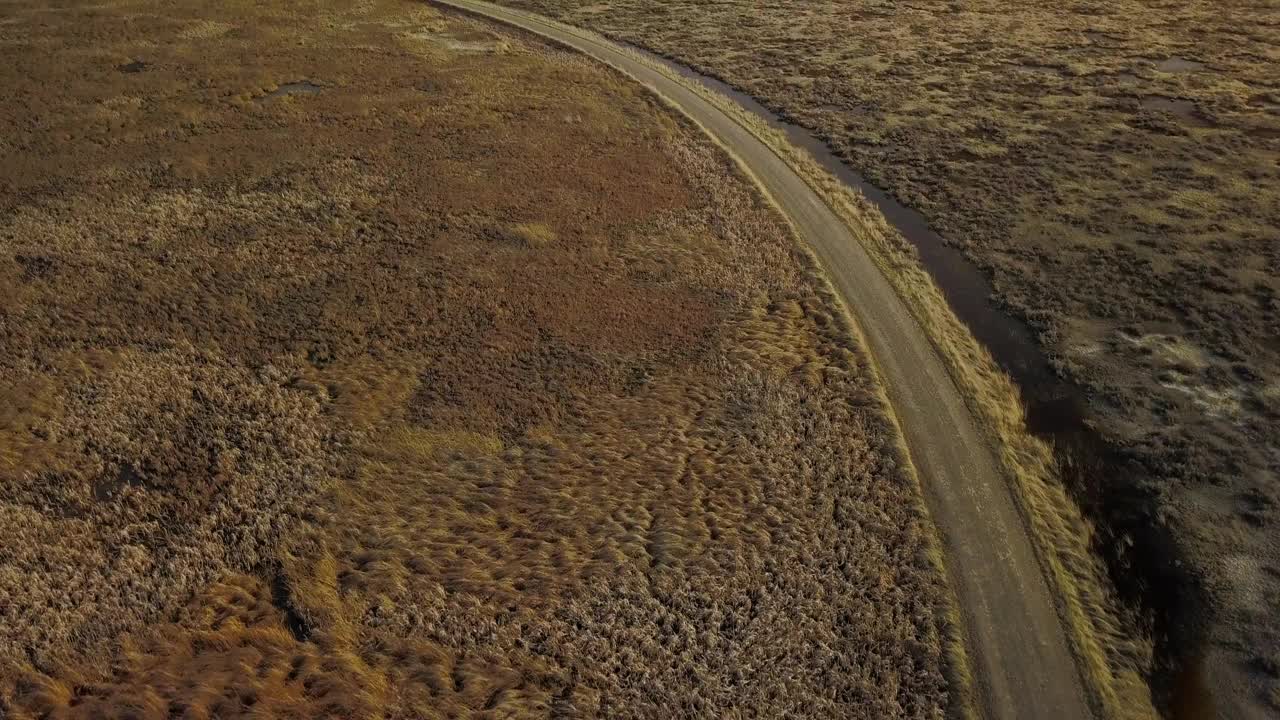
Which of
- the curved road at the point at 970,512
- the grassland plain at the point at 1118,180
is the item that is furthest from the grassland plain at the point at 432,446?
the grassland plain at the point at 1118,180

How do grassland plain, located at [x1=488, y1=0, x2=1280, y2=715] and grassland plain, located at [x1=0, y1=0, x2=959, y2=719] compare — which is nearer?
grassland plain, located at [x1=0, y1=0, x2=959, y2=719]

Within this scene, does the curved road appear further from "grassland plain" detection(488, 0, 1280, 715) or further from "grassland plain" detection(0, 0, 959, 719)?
"grassland plain" detection(488, 0, 1280, 715)

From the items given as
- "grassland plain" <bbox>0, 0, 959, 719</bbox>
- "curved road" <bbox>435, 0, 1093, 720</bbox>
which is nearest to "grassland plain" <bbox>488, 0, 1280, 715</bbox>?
"curved road" <bbox>435, 0, 1093, 720</bbox>

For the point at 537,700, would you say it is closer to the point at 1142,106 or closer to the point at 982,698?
the point at 982,698

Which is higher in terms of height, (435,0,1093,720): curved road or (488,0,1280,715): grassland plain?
(488,0,1280,715): grassland plain

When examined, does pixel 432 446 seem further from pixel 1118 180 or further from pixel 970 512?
pixel 1118 180

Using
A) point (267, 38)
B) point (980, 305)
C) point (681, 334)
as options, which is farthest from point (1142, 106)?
point (267, 38)

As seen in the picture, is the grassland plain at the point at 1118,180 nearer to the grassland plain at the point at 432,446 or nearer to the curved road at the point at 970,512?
the curved road at the point at 970,512
